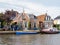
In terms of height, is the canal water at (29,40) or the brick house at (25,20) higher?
the brick house at (25,20)

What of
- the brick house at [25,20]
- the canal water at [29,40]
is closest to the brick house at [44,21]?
the brick house at [25,20]

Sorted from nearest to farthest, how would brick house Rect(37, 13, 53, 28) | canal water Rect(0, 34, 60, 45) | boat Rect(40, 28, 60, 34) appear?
canal water Rect(0, 34, 60, 45) < boat Rect(40, 28, 60, 34) < brick house Rect(37, 13, 53, 28)

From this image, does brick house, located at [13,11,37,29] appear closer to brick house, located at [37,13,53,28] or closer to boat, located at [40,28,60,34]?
brick house, located at [37,13,53,28]

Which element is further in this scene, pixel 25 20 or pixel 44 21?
pixel 44 21

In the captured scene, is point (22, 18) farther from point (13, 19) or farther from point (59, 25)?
point (59, 25)

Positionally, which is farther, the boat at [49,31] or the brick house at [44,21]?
the brick house at [44,21]

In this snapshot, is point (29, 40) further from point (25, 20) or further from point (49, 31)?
point (25, 20)

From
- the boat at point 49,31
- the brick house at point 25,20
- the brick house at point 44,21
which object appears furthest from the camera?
the brick house at point 44,21

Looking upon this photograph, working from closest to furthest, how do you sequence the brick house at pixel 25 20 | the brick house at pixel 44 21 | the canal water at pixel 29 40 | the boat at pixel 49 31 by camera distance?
the canal water at pixel 29 40 < the boat at pixel 49 31 < the brick house at pixel 25 20 < the brick house at pixel 44 21

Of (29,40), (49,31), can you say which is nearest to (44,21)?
(49,31)

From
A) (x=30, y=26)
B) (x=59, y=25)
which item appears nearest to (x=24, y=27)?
(x=30, y=26)

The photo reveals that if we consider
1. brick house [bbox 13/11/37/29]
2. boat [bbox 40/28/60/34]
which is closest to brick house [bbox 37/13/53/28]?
brick house [bbox 13/11/37/29]

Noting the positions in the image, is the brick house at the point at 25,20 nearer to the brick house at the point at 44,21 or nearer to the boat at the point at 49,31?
the brick house at the point at 44,21

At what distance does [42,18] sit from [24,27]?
803cm
